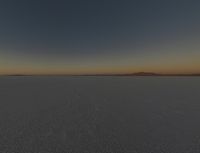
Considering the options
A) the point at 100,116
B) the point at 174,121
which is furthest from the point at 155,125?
the point at 100,116

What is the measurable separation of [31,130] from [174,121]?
7833 millimetres

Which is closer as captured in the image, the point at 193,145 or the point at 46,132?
the point at 193,145

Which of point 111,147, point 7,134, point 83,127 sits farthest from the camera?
point 83,127

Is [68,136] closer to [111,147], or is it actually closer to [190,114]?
[111,147]

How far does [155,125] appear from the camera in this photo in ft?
23.8

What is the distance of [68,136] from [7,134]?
8.96 feet

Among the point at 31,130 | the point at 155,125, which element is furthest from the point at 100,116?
the point at 31,130

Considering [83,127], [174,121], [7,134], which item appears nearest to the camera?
[7,134]

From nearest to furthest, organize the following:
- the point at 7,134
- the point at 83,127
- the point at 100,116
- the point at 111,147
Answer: the point at 111,147
the point at 7,134
the point at 83,127
the point at 100,116

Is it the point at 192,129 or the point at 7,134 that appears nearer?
the point at 7,134

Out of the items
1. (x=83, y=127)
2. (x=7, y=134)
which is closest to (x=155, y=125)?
(x=83, y=127)

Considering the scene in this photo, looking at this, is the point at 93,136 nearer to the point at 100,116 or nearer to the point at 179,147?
the point at 100,116

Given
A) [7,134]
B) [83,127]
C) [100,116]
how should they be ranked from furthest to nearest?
[100,116] → [83,127] → [7,134]

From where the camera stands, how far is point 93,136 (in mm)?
5969
